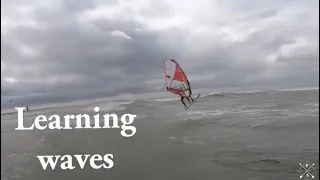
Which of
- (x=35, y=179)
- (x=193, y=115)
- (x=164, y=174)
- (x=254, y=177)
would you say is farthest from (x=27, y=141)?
(x=254, y=177)

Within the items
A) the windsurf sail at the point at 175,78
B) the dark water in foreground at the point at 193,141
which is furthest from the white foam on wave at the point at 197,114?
the windsurf sail at the point at 175,78

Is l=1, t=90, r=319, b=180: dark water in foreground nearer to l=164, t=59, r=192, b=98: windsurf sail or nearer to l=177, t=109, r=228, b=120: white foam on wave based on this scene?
l=177, t=109, r=228, b=120: white foam on wave

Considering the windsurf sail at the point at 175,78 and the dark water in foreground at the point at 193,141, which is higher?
the windsurf sail at the point at 175,78

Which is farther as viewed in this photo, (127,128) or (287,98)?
Answer: (287,98)

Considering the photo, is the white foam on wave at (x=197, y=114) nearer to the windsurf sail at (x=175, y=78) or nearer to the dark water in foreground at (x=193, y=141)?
the dark water in foreground at (x=193, y=141)

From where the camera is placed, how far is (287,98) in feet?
14.5

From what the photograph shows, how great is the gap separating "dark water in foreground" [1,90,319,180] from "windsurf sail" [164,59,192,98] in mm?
212

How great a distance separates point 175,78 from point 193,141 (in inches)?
32.8

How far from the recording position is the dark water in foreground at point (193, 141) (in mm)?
4062

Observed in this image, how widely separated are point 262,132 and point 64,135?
233cm

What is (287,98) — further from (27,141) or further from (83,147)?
(27,141)

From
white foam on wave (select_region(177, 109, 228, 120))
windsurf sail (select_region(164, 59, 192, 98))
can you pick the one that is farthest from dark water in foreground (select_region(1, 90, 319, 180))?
windsurf sail (select_region(164, 59, 192, 98))

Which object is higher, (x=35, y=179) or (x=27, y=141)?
(x=27, y=141)

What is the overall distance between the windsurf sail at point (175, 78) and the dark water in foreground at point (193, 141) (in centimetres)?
21
